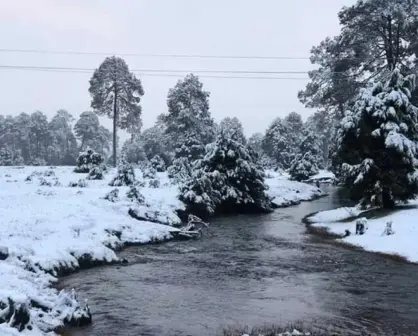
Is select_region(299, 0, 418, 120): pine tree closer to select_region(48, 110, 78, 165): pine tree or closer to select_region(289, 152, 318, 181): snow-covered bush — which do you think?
select_region(289, 152, 318, 181): snow-covered bush

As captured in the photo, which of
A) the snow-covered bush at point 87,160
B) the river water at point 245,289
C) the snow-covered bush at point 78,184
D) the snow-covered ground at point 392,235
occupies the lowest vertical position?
the river water at point 245,289

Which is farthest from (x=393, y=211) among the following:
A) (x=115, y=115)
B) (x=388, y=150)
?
(x=115, y=115)

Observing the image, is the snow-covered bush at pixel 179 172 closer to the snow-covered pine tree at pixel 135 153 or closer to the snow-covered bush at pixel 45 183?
the snow-covered bush at pixel 45 183

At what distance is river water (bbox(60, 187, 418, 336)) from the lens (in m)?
11.1

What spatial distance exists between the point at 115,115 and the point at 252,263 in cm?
5014

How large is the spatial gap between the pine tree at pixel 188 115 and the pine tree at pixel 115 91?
4985 mm

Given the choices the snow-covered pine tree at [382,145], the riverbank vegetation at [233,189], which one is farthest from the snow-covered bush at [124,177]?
the snow-covered pine tree at [382,145]

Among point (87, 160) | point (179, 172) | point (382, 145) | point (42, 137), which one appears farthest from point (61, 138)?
point (382, 145)

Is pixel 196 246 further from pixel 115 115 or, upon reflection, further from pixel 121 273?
pixel 115 115

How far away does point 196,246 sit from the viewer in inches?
851

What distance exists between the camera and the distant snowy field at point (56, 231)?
11.7 metres

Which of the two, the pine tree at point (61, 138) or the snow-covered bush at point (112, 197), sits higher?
the pine tree at point (61, 138)

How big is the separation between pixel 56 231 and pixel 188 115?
49.0 m

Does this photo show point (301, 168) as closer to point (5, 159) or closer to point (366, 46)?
point (366, 46)
